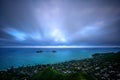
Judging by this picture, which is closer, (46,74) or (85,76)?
(85,76)

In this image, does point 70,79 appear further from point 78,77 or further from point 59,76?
point 59,76

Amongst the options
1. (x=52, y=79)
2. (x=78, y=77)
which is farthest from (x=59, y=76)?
(x=78, y=77)

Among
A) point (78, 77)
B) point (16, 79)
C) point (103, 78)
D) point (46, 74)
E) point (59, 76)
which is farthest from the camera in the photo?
point (16, 79)

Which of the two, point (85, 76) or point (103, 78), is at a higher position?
point (85, 76)

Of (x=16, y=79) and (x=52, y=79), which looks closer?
(x=52, y=79)

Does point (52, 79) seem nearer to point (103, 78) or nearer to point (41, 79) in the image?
point (41, 79)

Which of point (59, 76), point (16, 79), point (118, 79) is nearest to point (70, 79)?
point (59, 76)

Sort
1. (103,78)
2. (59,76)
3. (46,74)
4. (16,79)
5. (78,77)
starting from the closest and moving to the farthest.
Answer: (78,77), (59,76), (46,74), (103,78), (16,79)

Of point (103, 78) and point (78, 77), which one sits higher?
point (78, 77)

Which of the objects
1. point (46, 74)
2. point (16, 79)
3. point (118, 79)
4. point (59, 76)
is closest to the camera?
point (59, 76)
